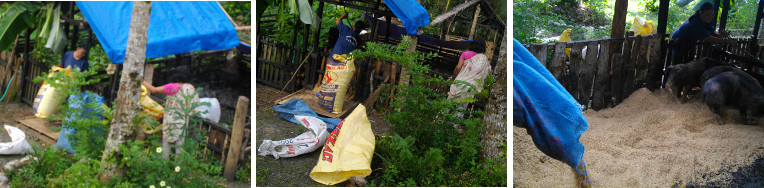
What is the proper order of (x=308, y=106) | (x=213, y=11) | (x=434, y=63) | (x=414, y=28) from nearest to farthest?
(x=414, y=28) → (x=308, y=106) → (x=434, y=63) → (x=213, y=11)

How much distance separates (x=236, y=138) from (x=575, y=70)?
8.31 ft

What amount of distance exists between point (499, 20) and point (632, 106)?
1.44 metres

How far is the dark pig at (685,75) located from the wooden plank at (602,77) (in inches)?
16.9

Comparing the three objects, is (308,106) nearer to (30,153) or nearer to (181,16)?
(181,16)

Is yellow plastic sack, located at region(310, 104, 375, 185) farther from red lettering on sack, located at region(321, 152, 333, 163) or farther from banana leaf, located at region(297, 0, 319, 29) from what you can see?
banana leaf, located at region(297, 0, 319, 29)

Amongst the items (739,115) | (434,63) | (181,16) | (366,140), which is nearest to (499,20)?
(434,63)

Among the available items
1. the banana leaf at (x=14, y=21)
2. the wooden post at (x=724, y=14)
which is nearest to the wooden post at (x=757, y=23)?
the wooden post at (x=724, y=14)

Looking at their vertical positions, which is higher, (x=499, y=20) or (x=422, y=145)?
(x=499, y=20)

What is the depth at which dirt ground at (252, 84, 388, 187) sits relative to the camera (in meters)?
3.01

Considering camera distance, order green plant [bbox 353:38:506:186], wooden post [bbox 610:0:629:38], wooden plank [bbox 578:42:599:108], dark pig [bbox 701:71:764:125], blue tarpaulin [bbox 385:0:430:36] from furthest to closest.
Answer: wooden post [bbox 610:0:629:38] → wooden plank [bbox 578:42:599:108] → dark pig [bbox 701:71:764:125] → green plant [bbox 353:38:506:186] → blue tarpaulin [bbox 385:0:430:36]

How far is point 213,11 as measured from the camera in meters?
4.04

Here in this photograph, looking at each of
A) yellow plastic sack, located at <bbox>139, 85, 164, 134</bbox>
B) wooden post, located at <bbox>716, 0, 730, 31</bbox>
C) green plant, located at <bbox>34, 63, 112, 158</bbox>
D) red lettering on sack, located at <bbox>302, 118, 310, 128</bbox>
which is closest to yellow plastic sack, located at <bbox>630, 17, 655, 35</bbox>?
wooden post, located at <bbox>716, 0, 730, 31</bbox>

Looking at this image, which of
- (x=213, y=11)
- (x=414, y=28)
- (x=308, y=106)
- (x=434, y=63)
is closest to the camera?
(x=414, y=28)

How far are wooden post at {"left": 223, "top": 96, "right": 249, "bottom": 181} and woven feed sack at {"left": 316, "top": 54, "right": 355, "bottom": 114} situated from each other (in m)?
0.63
